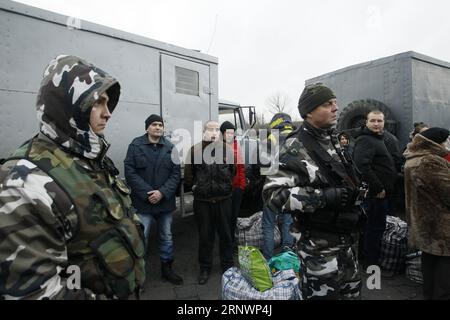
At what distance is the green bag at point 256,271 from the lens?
7.87ft

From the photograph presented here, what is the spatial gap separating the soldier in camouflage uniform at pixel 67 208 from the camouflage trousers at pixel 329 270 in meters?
1.23

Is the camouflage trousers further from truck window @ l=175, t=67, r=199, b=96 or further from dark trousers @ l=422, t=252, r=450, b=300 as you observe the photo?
truck window @ l=175, t=67, r=199, b=96

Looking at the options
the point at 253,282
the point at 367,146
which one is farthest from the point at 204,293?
the point at 367,146

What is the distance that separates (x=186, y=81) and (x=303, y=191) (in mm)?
3201

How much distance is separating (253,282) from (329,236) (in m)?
0.77

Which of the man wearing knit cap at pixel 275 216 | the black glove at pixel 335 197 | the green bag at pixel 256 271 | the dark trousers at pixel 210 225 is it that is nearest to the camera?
the black glove at pixel 335 197

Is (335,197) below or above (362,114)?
below

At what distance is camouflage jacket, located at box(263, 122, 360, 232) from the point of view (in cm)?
196

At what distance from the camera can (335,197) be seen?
6.33 feet

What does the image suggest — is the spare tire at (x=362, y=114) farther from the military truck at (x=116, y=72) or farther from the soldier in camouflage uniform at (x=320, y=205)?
the soldier in camouflage uniform at (x=320, y=205)

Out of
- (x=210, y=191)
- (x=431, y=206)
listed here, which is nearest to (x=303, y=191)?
(x=431, y=206)

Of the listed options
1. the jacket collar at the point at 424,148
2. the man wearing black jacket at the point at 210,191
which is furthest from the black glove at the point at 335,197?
the man wearing black jacket at the point at 210,191

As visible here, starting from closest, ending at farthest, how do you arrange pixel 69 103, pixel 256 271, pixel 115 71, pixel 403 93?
pixel 69 103
pixel 256 271
pixel 115 71
pixel 403 93

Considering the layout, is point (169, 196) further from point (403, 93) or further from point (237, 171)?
point (403, 93)
